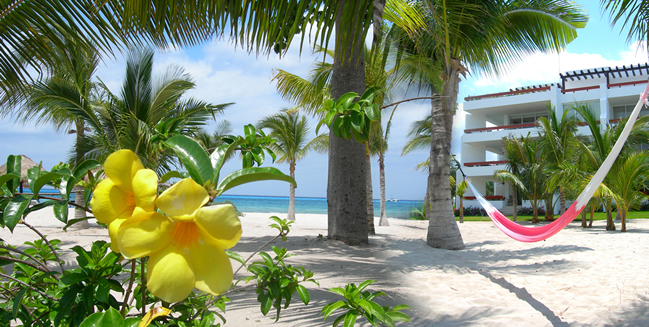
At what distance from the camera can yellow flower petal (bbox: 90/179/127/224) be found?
0.41 metres

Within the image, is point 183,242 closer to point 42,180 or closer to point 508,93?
point 42,180

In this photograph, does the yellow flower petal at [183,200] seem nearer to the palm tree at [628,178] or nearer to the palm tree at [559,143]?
the palm tree at [628,178]

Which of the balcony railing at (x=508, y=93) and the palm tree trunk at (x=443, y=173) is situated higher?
the balcony railing at (x=508, y=93)

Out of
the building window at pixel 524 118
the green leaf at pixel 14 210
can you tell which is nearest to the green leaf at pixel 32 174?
the green leaf at pixel 14 210

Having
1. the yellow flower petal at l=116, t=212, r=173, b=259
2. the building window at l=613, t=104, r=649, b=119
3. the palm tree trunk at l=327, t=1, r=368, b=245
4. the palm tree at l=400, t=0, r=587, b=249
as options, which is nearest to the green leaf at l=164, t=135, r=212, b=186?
the yellow flower petal at l=116, t=212, r=173, b=259

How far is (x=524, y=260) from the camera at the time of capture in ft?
17.2

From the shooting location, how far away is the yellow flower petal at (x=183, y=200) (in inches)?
13.1

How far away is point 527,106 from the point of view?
793 inches

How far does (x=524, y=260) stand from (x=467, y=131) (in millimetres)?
17118

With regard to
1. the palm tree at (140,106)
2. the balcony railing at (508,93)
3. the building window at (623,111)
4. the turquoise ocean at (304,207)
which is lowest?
the turquoise ocean at (304,207)

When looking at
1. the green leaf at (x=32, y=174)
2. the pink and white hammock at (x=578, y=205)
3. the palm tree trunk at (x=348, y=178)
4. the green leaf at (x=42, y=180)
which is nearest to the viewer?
the green leaf at (x=42, y=180)

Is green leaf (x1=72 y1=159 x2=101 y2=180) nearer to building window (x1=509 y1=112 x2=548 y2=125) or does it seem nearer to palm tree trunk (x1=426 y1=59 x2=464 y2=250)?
palm tree trunk (x1=426 y1=59 x2=464 y2=250)

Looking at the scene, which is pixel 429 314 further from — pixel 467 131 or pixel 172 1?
pixel 467 131

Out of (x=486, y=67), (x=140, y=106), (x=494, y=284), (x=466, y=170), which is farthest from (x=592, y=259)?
(x=466, y=170)
